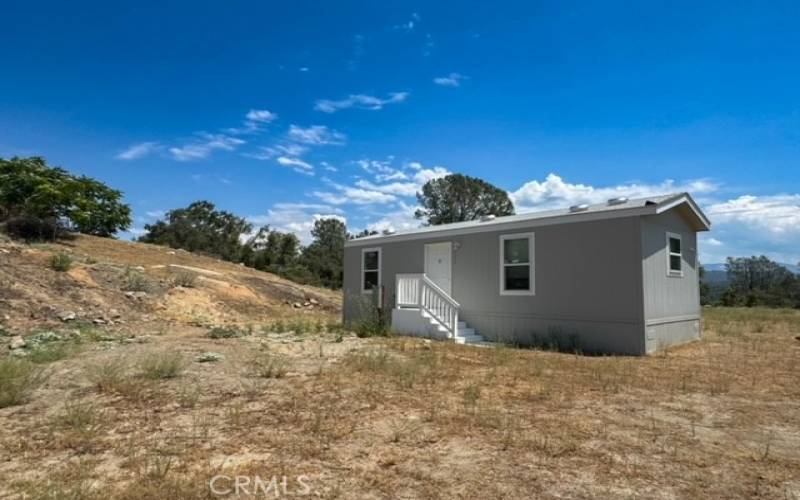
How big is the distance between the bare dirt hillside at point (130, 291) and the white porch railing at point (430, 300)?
17.8 ft

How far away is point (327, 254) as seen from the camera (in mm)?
39250

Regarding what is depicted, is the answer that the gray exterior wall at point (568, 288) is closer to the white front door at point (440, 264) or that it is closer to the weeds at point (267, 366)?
the white front door at point (440, 264)

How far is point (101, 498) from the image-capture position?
9.29 feet

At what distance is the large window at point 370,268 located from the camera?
14.0 m

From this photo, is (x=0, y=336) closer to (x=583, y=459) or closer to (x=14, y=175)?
(x=583, y=459)

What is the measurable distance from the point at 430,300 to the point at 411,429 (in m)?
7.42

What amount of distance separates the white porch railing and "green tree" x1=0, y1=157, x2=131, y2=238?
51.9 feet

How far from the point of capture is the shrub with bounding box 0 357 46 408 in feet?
16.2

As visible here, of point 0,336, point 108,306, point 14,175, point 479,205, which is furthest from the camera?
point 479,205

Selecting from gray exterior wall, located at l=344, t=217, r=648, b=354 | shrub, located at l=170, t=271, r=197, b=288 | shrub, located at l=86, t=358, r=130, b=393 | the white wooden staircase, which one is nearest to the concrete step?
the white wooden staircase

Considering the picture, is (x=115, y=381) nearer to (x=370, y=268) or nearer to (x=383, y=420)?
(x=383, y=420)

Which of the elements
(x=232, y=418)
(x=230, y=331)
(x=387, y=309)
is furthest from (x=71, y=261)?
(x=232, y=418)

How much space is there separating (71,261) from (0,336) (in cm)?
600

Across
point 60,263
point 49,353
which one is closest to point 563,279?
point 49,353
